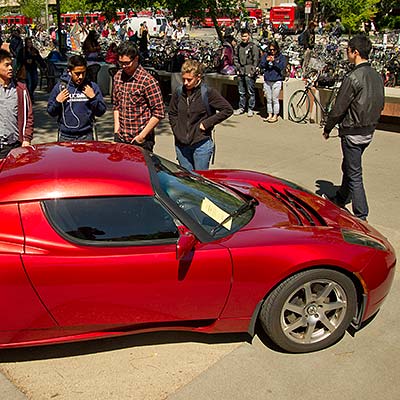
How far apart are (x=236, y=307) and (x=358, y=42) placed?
3.19 m

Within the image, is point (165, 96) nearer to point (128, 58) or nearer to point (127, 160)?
point (128, 58)

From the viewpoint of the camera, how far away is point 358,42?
517cm

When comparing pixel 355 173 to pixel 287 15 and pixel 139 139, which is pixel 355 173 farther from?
pixel 287 15

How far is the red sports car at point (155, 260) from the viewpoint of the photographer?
3008 mm

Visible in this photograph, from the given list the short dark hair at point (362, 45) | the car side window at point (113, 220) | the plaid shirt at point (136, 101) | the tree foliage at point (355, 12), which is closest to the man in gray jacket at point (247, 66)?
the short dark hair at point (362, 45)

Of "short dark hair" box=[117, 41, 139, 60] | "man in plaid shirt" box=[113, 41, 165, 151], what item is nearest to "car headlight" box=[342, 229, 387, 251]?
"man in plaid shirt" box=[113, 41, 165, 151]

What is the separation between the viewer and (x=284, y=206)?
12.7ft

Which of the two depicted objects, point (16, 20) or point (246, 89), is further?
point (16, 20)

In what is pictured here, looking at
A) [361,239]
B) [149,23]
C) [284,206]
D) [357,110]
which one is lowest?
[361,239]

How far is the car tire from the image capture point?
11.0ft

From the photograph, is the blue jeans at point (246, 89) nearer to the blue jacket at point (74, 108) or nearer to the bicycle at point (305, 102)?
the bicycle at point (305, 102)

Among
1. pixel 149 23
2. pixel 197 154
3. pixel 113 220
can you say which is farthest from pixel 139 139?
pixel 149 23

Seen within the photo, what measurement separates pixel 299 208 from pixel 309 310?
808 mm

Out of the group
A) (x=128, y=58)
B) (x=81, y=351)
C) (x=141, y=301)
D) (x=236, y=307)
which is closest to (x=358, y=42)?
(x=128, y=58)
